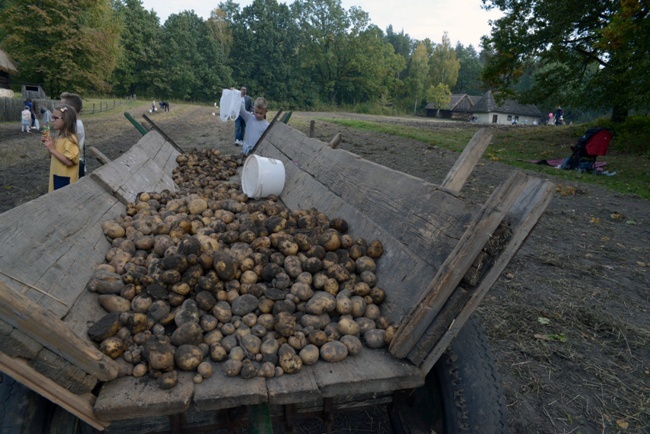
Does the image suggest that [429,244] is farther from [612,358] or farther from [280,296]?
[612,358]

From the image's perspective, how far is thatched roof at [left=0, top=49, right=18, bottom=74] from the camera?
33.8m

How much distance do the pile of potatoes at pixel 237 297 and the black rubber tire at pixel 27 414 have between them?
1.09 ft

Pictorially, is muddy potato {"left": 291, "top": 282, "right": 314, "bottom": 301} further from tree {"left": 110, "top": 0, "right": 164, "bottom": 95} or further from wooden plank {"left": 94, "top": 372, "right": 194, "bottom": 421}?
tree {"left": 110, "top": 0, "right": 164, "bottom": 95}

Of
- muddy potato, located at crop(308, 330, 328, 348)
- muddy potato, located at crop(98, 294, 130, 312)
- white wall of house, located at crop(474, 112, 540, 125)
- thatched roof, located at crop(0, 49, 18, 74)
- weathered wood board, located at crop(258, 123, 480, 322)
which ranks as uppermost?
white wall of house, located at crop(474, 112, 540, 125)

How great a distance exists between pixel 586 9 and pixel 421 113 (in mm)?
66243

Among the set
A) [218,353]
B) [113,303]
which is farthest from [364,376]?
A: [113,303]

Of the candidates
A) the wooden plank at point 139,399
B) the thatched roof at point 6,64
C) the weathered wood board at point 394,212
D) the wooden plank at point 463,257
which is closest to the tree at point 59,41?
the thatched roof at point 6,64

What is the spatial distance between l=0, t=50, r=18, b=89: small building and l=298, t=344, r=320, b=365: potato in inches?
1740

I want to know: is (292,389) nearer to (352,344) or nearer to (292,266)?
(352,344)

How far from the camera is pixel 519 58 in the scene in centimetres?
1761

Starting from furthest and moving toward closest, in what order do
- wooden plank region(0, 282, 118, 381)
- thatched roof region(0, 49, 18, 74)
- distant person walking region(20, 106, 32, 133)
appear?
thatched roof region(0, 49, 18, 74), distant person walking region(20, 106, 32, 133), wooden plank region(0, 282, 118, 381)

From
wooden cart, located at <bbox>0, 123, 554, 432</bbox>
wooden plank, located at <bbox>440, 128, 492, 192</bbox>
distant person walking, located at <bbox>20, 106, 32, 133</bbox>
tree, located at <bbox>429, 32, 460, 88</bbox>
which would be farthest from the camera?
tree, located at <bbox>429, 32, 460, 88</bbox>

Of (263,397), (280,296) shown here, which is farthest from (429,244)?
(263,397)

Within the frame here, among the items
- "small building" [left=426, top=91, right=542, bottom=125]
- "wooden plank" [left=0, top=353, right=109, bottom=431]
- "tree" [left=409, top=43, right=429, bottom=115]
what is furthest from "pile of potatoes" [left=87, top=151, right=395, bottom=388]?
"tree" [left=409, top=43, right=429, bottom=115]
